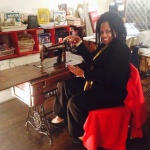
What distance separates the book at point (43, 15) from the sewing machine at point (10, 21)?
0.37 meters

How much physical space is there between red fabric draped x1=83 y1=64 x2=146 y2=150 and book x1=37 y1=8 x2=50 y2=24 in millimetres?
1741

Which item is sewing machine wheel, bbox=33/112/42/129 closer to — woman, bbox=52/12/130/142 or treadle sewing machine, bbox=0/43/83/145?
treadle sewing machine, bbox=0/43/83/145

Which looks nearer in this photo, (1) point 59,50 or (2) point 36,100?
(2) point 36,100

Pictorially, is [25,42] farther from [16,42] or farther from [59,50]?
[59,50]

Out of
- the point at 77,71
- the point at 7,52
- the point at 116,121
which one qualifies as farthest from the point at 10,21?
the point at 116,121

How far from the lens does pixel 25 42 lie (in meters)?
2.88

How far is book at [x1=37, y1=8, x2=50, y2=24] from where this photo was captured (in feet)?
9.70

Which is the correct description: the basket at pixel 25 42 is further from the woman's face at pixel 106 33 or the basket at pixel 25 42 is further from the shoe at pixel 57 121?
the woman's face at pixel 106 33

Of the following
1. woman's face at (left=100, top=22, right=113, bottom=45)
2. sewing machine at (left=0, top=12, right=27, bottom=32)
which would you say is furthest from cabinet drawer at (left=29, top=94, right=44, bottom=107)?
sewing machine at (left=0, top=12, right=27, bottom=32)

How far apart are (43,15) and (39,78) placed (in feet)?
5.20

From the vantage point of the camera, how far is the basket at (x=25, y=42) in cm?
286

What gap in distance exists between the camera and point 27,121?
2244mm

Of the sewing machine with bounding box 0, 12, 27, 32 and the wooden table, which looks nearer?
the wooden table

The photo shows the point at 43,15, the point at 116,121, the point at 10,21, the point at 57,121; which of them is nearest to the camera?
the point at 116,121
